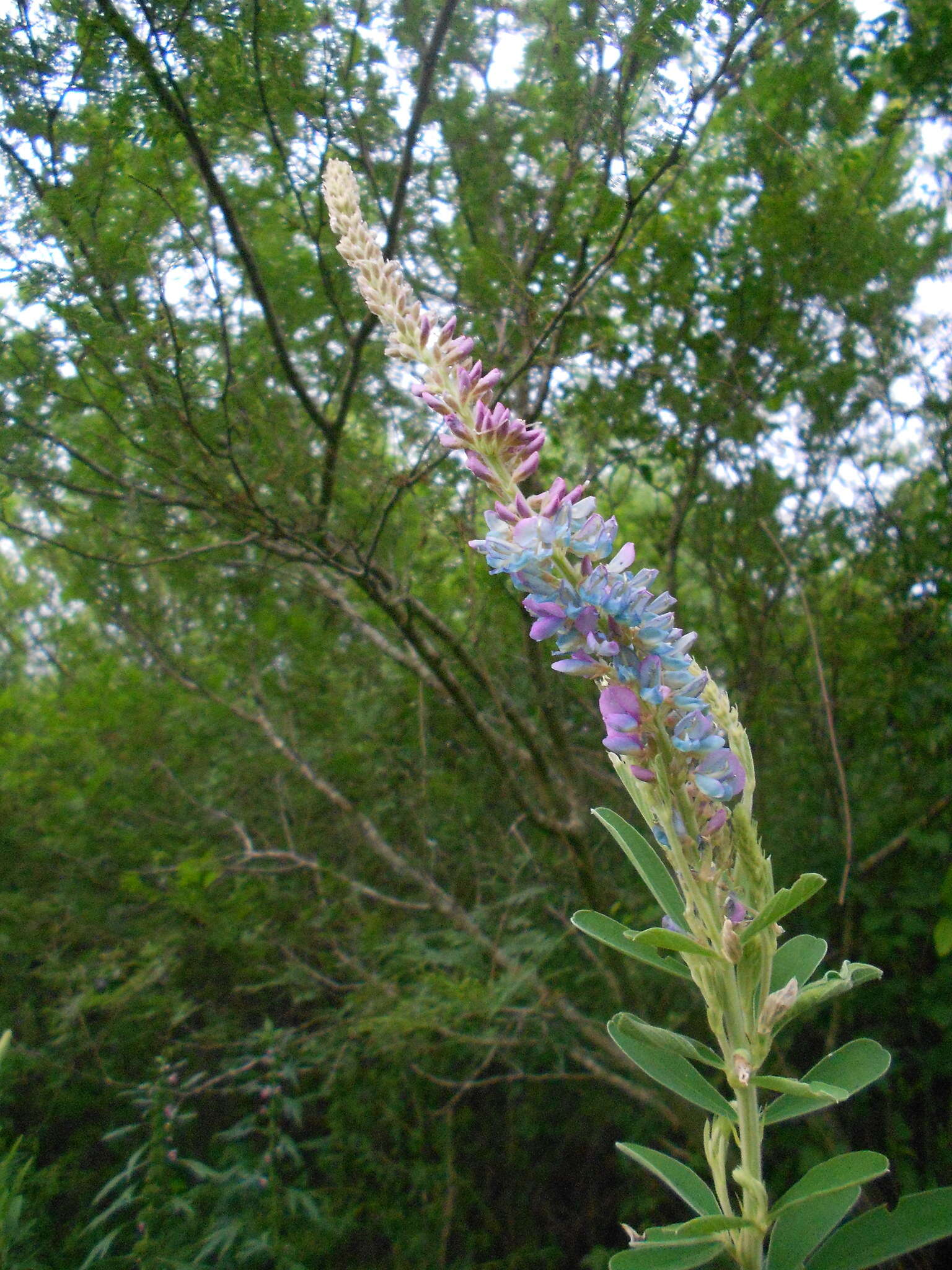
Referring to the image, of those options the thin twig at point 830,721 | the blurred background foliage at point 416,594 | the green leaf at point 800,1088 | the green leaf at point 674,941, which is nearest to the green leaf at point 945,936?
the blurred background foliage at point 416,594

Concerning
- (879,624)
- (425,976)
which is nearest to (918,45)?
(879,624)

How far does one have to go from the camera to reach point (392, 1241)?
3.51 m

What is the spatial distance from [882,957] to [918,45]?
3.24 metres

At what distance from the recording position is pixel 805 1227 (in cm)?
93

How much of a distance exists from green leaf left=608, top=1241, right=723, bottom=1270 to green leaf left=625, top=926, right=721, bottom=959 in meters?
0.30

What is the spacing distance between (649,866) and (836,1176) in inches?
13.0

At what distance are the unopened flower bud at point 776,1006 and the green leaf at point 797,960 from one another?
172mm

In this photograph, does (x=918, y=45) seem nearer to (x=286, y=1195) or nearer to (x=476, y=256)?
(x=476, y=256)

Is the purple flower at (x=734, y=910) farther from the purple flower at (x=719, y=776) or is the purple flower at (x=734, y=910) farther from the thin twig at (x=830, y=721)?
the thin twig at (x=830, y=721)

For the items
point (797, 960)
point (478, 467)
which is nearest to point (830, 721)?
point (797, 960)

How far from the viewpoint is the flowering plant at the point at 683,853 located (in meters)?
0.83

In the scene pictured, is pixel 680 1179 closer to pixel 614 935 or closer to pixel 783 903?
pixel 614 935

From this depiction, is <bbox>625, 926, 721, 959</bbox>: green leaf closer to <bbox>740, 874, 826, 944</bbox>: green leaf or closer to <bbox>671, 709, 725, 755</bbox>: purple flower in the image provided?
<bbox>740, 874, 826, 944</bbox>: green leaf

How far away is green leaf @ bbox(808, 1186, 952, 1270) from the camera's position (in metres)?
0.89
